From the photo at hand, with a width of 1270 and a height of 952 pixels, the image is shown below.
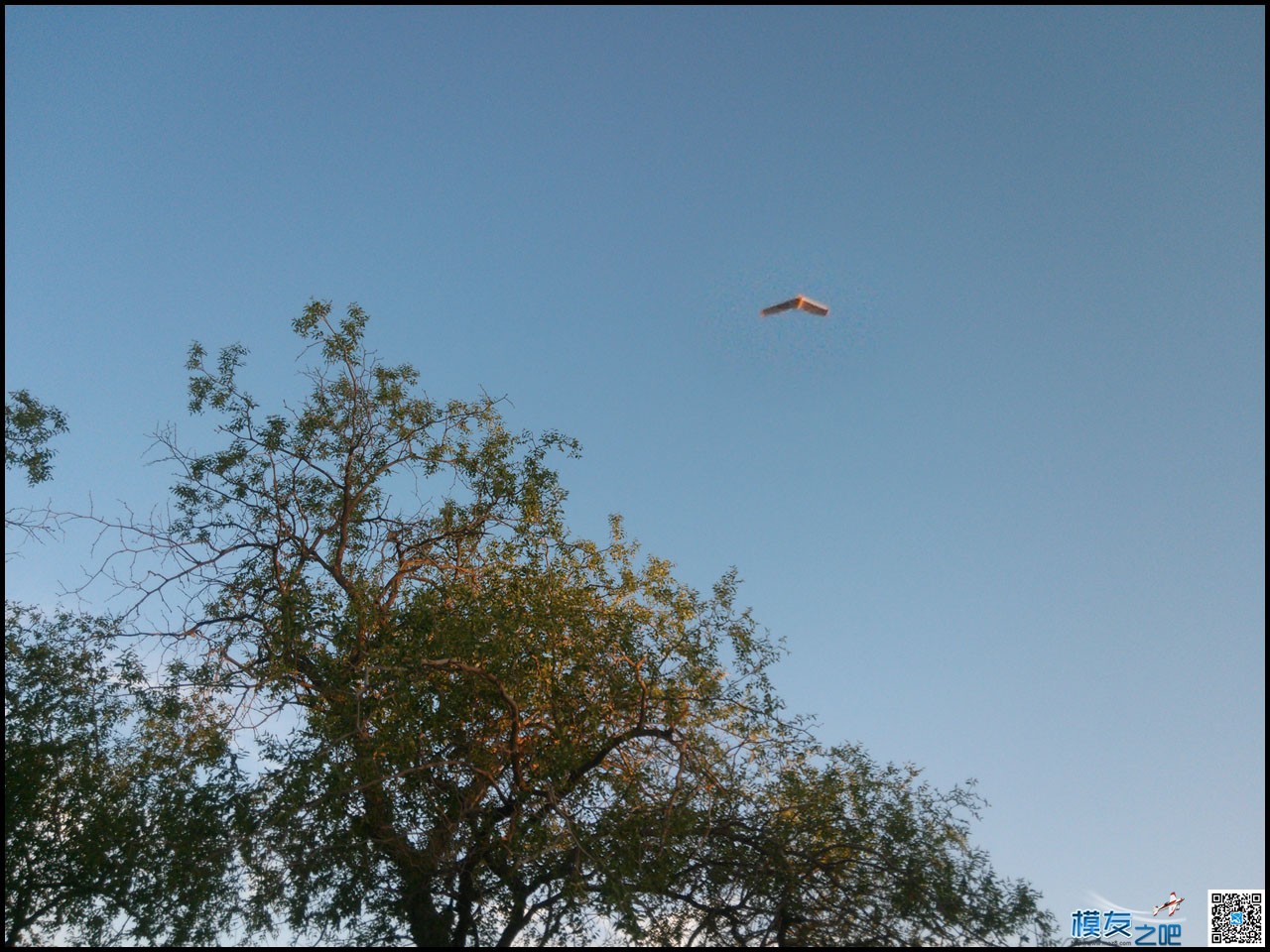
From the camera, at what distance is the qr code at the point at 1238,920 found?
38.0 ft

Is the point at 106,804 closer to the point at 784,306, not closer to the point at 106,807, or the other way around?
the point at 106,807

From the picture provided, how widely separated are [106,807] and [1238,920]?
43.1ft

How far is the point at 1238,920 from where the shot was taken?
11.9 metres

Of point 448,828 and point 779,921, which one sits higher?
point 448,828

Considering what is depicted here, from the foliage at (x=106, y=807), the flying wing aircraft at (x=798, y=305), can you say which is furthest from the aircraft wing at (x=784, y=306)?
the foliage at (x=106, y=807)

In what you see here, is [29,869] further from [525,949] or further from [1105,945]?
[1105,945]

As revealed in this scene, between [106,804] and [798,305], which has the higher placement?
[798,305]

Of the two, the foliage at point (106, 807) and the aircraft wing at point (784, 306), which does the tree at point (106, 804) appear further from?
the aircraft wing at point (784, 306)

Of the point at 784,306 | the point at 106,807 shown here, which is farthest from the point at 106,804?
the point at 784,306

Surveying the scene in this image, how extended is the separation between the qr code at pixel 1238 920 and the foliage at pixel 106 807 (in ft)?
36.1

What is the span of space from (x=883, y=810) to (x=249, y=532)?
8.62 meters

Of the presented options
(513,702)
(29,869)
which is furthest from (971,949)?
(29,869)

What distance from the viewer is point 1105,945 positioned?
34.7 ft

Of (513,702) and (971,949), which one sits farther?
(513,702)
